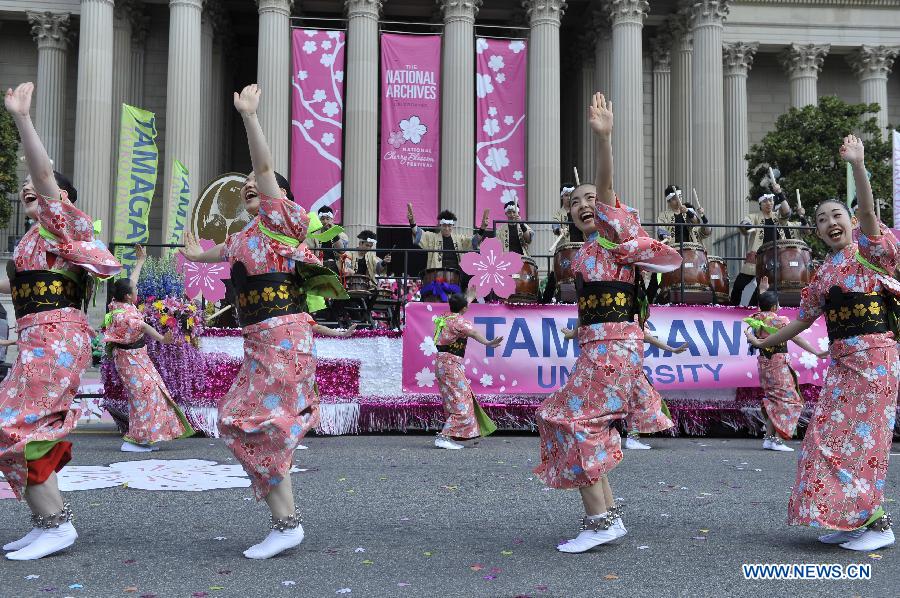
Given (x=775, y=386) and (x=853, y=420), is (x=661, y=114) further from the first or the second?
(x=853, y=420)

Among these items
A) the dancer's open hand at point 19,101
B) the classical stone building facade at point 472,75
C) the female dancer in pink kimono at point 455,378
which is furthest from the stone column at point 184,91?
the dancer's open hand at point 19,101

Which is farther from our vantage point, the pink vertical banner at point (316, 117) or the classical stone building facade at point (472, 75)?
the classical stone building facade at point (472, 75)

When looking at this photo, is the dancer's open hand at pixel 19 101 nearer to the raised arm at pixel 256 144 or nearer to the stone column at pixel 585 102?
the raised arm at pixel 256 144

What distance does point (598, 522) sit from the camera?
521cm

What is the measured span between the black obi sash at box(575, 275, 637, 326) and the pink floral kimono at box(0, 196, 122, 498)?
266cm

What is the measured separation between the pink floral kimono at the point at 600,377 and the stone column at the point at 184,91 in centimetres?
2351

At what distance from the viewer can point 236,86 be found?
36.7 m

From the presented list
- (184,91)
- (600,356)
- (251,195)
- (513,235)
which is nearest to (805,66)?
(184,91)

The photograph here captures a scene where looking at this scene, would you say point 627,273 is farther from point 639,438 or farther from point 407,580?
point 639,438

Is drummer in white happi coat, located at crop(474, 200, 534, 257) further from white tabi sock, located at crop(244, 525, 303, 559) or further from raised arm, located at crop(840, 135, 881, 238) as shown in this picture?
white tabi sock, located at crop(244, 525, 303, 559)

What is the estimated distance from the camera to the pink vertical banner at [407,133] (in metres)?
26.3

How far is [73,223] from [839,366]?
4.41 m

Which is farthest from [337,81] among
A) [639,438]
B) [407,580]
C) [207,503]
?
[407,580]

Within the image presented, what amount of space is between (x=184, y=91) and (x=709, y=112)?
627 inches
